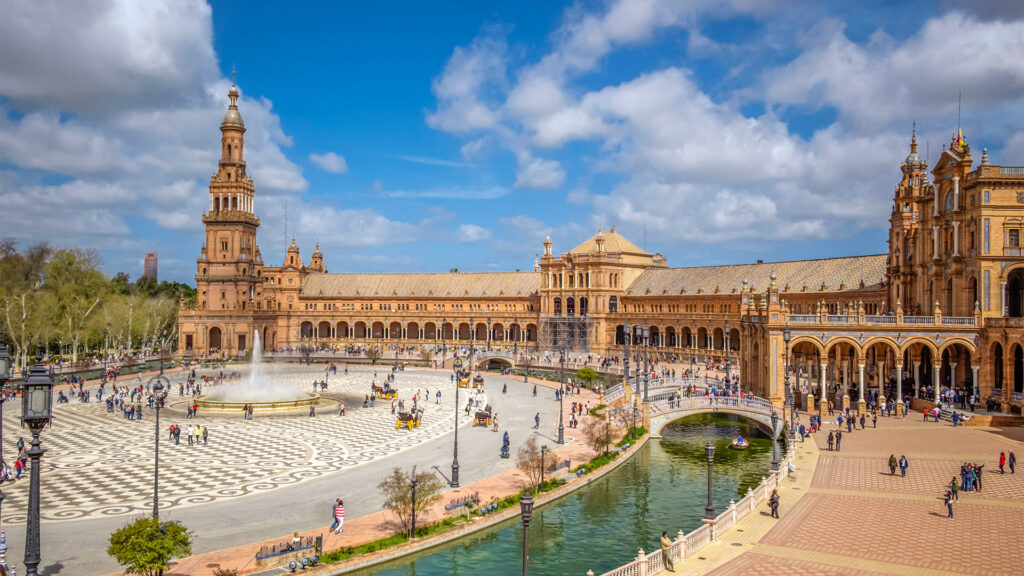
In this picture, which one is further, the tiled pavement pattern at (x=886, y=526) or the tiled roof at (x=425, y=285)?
the tiled roof at (x=425, y=285)

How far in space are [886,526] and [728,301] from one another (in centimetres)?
6188

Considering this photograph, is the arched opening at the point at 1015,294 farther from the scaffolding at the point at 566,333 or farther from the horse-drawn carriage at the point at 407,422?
the scaffolding at the point at 566,333

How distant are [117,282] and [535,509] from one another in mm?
105063

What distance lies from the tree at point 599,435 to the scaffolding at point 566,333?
55.8 m

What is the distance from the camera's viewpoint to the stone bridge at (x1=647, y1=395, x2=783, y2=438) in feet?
156

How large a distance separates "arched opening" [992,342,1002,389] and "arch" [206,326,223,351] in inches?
3609

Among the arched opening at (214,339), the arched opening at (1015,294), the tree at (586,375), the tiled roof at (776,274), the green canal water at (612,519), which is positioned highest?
the tiled roof at (776,274)

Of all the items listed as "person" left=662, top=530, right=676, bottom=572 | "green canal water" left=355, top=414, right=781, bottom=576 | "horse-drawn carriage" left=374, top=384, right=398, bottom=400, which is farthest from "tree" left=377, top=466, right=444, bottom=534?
"horse-drawn carriage" left=374, top=384, right=398, bottom=400

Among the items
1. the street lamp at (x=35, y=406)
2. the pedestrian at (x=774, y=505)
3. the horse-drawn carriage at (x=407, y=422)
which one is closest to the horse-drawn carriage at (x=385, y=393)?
the horse-drawn carriage at (x=407, y=422)

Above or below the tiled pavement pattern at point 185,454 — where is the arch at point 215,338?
above

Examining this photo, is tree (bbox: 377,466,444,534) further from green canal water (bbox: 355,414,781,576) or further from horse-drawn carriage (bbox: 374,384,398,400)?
horse-drawn carriage (bbox: 374,384,398,400)

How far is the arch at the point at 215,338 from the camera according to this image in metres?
104

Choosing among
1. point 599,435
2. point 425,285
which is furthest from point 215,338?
point 599,435

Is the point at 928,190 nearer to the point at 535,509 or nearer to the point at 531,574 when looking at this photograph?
the point at 535,509
